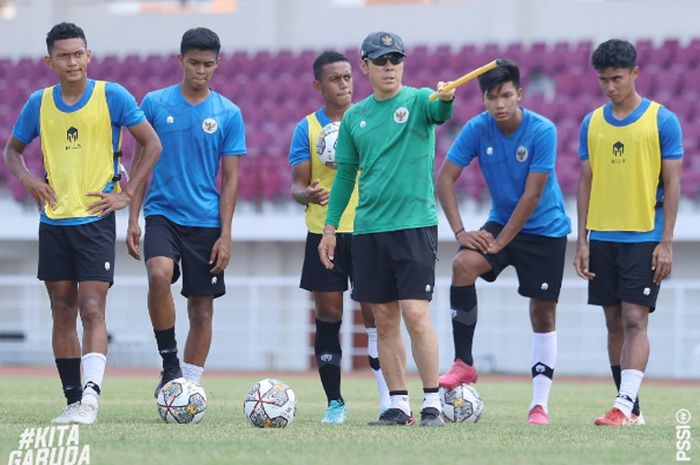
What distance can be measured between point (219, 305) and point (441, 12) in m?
7.25

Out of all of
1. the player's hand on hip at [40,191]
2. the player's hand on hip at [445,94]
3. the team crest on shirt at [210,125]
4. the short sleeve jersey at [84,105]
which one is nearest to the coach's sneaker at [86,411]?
the short sleeve jersey at [84,105]

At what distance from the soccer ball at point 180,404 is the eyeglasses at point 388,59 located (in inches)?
86.8

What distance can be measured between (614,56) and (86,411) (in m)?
3.73

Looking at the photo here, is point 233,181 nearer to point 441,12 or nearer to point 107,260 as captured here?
point 107,260

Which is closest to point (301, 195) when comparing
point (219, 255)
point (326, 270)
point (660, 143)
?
point (326, 270)

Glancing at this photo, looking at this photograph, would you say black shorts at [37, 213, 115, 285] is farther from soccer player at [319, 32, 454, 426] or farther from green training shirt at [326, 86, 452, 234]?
green training shirt at [326, 86, 452, 234]

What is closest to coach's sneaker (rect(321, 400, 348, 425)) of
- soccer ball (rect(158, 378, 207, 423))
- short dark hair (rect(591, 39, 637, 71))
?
soccer ball (rect(158, 378, 207, 423))

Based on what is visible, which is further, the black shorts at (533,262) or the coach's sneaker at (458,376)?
the black shorts at (533,262)

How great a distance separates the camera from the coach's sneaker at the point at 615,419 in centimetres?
884

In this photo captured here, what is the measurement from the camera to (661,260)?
895 cm

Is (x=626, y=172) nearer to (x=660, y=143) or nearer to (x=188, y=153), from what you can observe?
(x=660, y=143)

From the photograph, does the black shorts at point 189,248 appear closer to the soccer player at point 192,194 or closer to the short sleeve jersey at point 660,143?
the soccer player at point 192,194

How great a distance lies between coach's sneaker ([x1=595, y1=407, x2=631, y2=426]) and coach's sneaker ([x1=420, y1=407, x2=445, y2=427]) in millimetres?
1130

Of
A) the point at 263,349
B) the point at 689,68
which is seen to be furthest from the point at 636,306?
the point at 689,68
